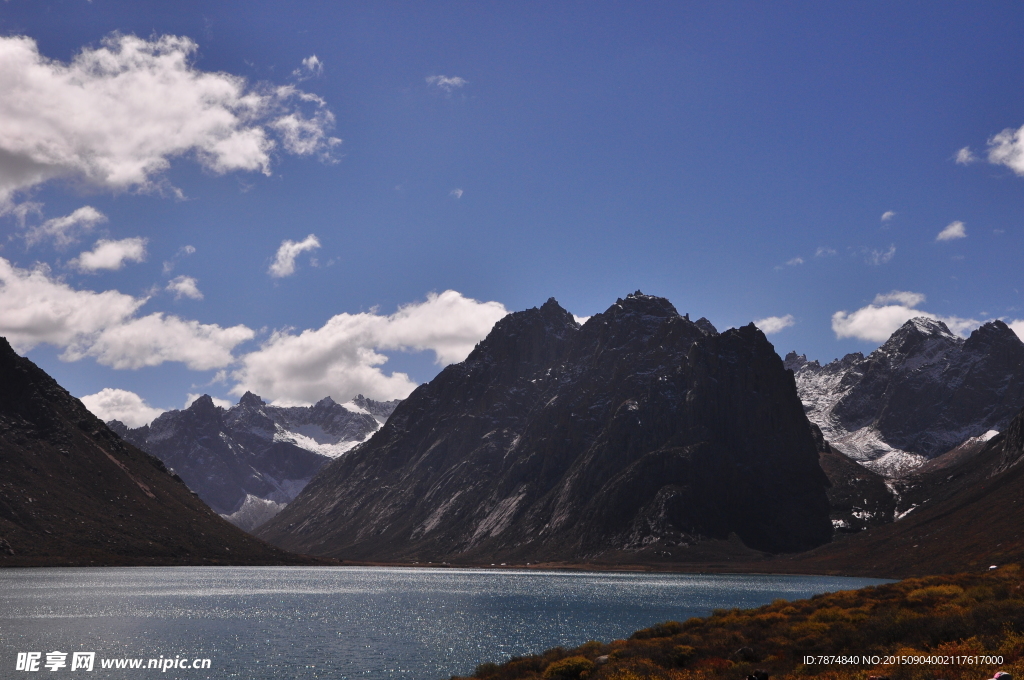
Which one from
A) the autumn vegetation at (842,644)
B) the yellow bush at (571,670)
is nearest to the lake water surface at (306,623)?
the yellow bush at (571,670)

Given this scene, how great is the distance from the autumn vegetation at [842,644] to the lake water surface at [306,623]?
678 inches

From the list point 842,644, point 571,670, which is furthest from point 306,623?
point 842,644

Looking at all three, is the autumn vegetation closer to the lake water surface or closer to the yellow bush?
the yellow bush

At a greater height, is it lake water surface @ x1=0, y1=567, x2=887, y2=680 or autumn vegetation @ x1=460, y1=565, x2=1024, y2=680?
autumn vegetation @ x1=460, y1=565, x2=1024, y2=680

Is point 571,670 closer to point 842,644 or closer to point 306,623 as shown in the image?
point 842,644

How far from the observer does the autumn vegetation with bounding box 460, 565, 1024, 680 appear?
37.5m

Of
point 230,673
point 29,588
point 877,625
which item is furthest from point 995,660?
point 29,588

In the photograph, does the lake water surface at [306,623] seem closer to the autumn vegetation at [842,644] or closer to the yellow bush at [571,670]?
the yellow bush at [571,670]

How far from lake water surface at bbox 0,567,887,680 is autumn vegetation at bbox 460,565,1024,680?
17.2m

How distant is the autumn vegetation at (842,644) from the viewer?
37.5m

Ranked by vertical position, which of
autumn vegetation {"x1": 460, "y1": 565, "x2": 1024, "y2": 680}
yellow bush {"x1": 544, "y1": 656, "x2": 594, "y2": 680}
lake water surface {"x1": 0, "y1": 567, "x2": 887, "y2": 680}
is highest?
autumn vegetation {"x1": 460, "y1": 565, "x2": 1024, "y2": 680}

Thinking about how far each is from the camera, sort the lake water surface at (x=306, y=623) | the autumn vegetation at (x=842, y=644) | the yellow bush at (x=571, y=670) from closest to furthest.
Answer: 1. the autumn vegetation at (x=842, y=644)
2. the yellow bush at (x=571, y=670)
3. the lake water surface at (x=306, y=623)

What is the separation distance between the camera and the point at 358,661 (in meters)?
67.4

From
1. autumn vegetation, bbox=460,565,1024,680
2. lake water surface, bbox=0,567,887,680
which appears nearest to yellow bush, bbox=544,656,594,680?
autumn vegetation, bbox=460,565,1024,680
